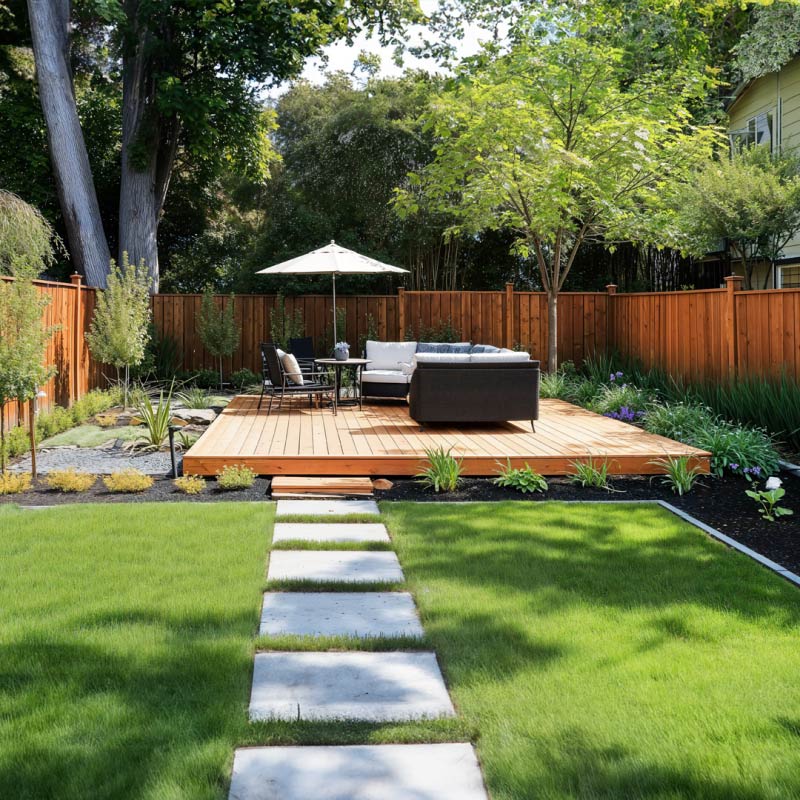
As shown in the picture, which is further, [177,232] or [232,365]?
[177,232]

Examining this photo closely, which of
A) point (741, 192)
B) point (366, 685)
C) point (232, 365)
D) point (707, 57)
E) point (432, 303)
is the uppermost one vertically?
point (707, 57)

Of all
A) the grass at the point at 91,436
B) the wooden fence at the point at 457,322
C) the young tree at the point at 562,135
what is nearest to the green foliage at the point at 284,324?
the wooden fence at the point at 457,322

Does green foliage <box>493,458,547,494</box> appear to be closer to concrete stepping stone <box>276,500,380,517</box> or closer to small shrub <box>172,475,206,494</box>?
concrete stepping stone <box>276,500,380,517</box>

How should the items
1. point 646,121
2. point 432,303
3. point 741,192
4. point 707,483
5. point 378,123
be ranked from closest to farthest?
point 707,483
point 646,121
point 741,192
point 432,303
point 378,123

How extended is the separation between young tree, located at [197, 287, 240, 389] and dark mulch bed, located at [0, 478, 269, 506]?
7349 mm

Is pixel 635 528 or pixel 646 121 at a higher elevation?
pixel 646 121

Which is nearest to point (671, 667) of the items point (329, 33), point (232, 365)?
point (232, 365)

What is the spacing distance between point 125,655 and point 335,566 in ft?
4.69

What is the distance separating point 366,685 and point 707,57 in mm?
14103

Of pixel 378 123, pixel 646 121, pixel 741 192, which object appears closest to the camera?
pixel 646 121

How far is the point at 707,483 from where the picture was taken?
647 centimetres

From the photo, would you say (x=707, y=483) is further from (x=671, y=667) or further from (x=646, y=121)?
(x=646, y=121)

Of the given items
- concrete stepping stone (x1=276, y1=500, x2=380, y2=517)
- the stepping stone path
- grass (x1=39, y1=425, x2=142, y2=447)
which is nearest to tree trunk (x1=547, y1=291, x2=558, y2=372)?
grass (x1=39, y1=425, x2=142, y2=447)

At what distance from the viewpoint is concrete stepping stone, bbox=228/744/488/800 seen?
2.16m
